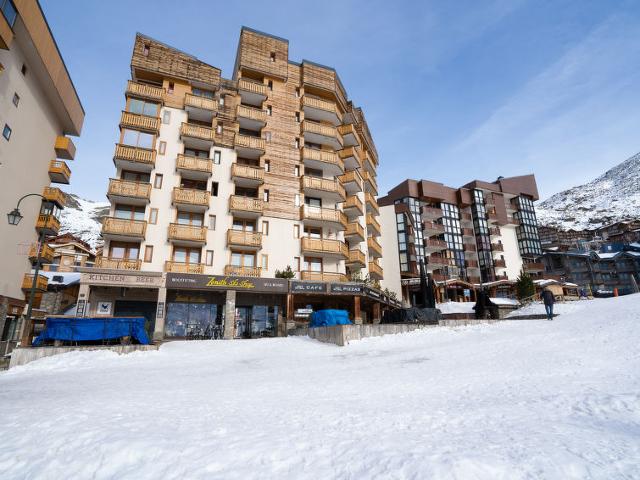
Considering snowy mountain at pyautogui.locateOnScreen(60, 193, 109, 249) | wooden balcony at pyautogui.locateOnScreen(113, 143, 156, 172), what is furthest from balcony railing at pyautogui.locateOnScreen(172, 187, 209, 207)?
snowy mountain at pyautogui.locateOnScreen(60, 193, 109, 249)

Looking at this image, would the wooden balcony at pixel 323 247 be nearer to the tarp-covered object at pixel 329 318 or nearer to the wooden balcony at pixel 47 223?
the tarp-covered object at pixel 329 318

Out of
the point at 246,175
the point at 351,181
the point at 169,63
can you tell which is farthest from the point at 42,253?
the point at 351,181

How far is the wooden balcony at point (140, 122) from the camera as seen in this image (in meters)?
29.0

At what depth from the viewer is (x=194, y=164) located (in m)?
29.9

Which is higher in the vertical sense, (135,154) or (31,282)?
(135,154)

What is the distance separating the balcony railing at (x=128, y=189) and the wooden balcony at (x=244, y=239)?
6771 millimetres

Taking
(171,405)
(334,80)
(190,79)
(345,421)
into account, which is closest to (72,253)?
(190,79)

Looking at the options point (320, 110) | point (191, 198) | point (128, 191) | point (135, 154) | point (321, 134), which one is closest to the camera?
point (128, 191)

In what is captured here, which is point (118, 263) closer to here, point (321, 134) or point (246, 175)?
point (246, 175)

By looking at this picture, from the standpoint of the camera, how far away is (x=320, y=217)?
109 ft

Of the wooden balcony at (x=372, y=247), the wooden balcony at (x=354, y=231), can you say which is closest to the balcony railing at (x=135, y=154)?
the wooden balcony at (x=354, y=231)

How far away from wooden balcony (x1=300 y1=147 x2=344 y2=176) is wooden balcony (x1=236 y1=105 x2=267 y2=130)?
458cm

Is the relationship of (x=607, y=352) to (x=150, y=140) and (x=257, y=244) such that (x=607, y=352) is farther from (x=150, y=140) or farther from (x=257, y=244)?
(x=150, y=140)

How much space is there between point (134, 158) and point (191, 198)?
5.14 metres
